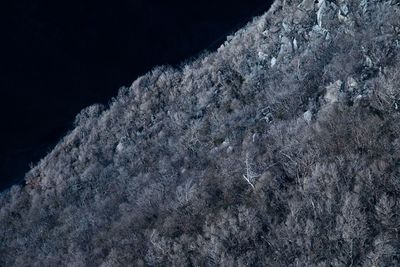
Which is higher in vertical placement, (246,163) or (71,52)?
(71,52)

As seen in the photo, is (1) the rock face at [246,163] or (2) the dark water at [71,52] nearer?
(1) the rock face at [246,163]

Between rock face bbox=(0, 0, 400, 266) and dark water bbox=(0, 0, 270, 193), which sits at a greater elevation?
dark water bbox=(0, 0, 270, 193)

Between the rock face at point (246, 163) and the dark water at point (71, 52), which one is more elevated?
the dark water at point (71, 52)

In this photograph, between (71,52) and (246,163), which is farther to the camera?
(71,52)

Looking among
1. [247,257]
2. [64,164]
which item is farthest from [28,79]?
[247,257]
